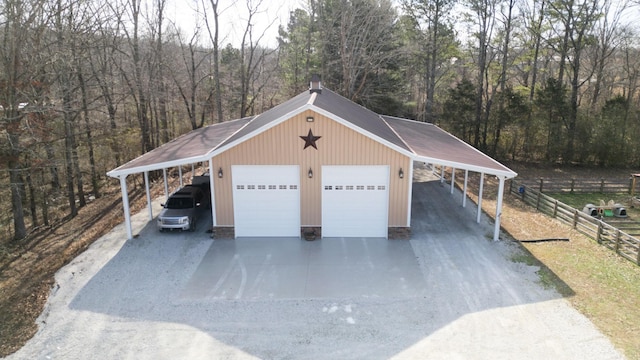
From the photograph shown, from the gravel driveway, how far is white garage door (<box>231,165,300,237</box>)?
1.77 feet

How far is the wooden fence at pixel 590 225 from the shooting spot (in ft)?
40.2

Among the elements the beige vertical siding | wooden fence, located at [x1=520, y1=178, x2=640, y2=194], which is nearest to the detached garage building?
the beige vertical siding

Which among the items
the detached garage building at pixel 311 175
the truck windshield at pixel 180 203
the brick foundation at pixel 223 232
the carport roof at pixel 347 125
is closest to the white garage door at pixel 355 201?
the detached garage building at pixel 311 175

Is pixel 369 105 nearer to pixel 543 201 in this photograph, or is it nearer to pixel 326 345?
pixel 543 201

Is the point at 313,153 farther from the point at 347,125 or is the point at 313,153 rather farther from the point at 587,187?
the point at 587,187

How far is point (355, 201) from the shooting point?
1357 centimetres

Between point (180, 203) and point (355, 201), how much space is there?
6322mm

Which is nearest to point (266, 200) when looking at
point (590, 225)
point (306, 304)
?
point (306, 304)

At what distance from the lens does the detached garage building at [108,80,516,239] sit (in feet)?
42.5

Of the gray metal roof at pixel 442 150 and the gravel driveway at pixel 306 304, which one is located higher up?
the gray metal roof at pixel 442 150

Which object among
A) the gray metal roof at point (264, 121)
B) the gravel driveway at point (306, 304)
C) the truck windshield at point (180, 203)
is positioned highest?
the gray metal roof at point (264, 121)

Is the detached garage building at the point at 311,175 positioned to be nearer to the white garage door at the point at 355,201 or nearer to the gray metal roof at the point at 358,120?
the white garage door at the point at 355,201

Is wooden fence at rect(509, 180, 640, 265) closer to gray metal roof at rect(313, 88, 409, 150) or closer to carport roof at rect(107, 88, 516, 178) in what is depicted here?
carport roof at rect(107, 88, 516, 178)

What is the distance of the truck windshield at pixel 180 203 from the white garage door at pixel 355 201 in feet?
16.3
